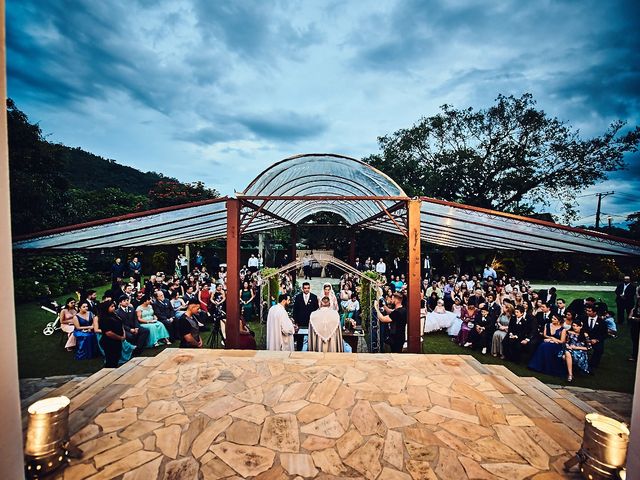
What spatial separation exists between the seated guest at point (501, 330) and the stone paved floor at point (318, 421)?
2890 millimetres

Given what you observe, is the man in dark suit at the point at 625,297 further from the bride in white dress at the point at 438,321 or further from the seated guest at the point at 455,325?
the bride in white dress at the point at 438,321

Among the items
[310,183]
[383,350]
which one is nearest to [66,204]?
[310,183]

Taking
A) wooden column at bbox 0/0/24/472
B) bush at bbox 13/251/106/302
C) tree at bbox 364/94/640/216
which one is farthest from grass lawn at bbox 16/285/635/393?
tree at bbox 364/94/640/216

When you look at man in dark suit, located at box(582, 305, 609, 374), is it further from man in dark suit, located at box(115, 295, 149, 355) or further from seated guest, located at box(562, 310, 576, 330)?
man in dark suit, located at box(115, 295, 149, 355)

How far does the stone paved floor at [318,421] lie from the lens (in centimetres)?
272

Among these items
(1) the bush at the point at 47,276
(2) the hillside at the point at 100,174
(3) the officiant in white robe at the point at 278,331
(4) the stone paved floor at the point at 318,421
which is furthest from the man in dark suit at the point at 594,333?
(2) the hillside at the point at 100,174

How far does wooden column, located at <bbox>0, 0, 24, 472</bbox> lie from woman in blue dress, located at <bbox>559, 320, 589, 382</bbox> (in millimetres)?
8496

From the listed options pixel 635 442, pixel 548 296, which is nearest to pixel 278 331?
pixel 635 442

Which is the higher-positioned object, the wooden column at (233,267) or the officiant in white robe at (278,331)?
the wooden column at (233,267)

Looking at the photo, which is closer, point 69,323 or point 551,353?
point 551,353

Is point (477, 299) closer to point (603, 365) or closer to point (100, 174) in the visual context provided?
point (603, 365)

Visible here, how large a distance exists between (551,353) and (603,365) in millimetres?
1887

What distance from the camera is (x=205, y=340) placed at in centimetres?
858

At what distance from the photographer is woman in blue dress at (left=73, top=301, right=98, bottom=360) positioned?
6832 millimetres
